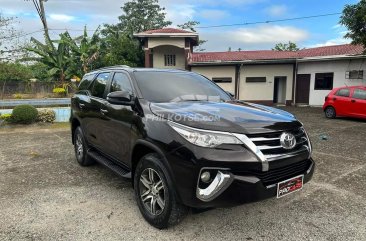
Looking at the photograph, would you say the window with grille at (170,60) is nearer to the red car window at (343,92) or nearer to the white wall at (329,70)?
the white wall at (329,70)

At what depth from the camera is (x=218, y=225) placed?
131 inches

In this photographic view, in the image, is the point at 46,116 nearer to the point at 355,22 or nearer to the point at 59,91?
the point at 59,91

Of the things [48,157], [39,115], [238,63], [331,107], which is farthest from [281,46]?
[48,157]

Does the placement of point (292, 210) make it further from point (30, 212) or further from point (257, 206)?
point (30, 212)

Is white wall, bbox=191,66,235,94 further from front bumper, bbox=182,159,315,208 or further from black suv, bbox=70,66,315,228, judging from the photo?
front bumper, bbox=182,159,315,208

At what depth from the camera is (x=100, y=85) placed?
4828mm

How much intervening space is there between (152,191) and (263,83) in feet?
62.0

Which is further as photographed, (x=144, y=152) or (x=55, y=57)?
(x=55, y=57)

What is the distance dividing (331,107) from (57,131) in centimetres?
1118

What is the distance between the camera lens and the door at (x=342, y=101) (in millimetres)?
12258

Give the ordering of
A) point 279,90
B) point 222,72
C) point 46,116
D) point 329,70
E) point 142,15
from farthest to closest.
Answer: point 142,15
point 279,90
point 222,72
point 329,70
point 46,116

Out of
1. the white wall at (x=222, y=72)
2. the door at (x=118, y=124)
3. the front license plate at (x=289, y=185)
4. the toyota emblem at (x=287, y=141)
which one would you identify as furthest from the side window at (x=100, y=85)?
the white wall at (x=222, y=72)

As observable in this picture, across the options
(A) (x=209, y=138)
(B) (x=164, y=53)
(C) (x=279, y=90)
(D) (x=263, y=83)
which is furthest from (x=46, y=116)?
(C) (x=279, y=90)

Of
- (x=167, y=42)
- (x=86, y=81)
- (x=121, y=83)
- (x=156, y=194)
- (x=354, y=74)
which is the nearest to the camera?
(x=156, y=194)
